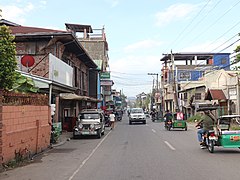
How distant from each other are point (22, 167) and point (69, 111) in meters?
23.5

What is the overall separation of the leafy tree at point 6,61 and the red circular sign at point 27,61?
33.5 ft

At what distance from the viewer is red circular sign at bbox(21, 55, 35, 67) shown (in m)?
23.2

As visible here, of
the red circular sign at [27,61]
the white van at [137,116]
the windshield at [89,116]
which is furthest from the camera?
the white van at [137,116]

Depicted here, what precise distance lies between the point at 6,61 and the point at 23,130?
2.58 m

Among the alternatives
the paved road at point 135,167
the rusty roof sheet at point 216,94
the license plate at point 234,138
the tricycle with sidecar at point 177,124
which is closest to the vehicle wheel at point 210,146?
the paved road at point 135,167

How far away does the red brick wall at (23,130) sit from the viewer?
1103 cm

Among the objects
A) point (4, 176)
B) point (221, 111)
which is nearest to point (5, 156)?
point (4, 176)

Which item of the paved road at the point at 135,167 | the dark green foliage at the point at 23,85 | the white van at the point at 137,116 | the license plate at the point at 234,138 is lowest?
the paved road at the point at 135,167

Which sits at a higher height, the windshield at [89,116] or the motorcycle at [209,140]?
the windshield at [89,116]

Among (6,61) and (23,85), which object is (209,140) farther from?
(6,61)

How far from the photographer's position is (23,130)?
502 inches

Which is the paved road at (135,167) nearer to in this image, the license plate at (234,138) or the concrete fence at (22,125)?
the license plate at (234,138)

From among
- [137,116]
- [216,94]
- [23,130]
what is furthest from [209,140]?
[137,116]

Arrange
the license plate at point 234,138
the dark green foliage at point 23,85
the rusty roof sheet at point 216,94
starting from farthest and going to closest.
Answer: the rusty roof sheet at point 216,94
the dark green foliage at point 23,85
the license plate at point 234,138
